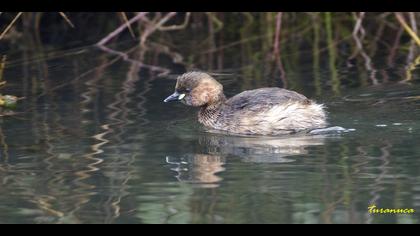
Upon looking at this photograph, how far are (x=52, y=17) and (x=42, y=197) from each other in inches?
318

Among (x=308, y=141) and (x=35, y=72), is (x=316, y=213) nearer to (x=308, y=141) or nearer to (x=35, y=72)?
(x=308, y=141)

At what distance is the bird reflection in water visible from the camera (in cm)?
652

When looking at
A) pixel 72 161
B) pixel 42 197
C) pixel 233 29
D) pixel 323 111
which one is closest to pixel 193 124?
pixel 323 111

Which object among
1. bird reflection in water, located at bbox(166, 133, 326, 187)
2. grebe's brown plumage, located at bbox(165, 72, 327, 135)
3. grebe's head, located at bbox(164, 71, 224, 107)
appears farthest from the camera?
grebe's head, located at bbox(164, 71, 224, 107)

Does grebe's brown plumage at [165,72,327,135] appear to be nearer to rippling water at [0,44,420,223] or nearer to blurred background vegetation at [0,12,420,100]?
rippling water at [0,44,420,223]

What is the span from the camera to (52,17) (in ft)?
45.4

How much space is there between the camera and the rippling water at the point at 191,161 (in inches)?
225

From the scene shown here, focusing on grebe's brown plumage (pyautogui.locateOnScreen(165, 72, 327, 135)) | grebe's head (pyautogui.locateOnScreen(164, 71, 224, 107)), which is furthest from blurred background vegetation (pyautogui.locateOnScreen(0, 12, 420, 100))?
grebe's brown plumage (pyautogui.locateOnScreen(165, 72, 327, 135))

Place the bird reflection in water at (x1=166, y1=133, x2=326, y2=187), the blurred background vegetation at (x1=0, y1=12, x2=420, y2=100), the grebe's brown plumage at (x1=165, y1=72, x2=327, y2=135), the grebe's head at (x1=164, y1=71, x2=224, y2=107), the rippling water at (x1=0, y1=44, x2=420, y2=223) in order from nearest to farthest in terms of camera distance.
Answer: the rippling water at (x1=0, y1=44, x2=420, y2=223)
the bird reflection in water at (x1=166, y1=133, x2=326, y2=187)
the grebe's brown plumage at (x1=165, y1=72, x2=327, y2=135)
the grebe's head at (x1=164, y1=71, x2=224, y2=107)
the blurred background vegetation at (x1=0, y1=12, x2=420, y2=100)

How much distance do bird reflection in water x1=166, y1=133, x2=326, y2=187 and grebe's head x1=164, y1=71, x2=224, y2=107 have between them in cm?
62

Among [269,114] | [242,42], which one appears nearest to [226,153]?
[269,114]

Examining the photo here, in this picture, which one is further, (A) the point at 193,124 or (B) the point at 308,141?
(A) the point at 193,124

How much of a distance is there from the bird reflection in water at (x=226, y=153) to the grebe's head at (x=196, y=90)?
62cm

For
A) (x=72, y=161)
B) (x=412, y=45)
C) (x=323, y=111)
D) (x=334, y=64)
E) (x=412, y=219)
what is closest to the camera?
(x=412, y=219)
